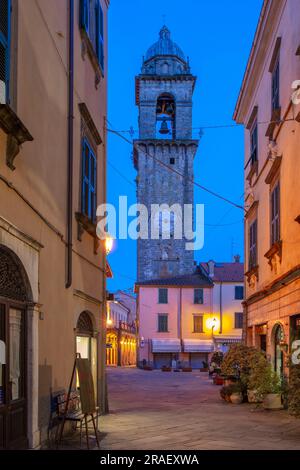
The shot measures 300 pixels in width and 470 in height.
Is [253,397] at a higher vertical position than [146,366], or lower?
higher

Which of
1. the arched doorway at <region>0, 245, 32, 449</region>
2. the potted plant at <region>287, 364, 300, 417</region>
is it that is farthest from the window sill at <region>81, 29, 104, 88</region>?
the potted plant at <region>287, 364, 300, 417</region>

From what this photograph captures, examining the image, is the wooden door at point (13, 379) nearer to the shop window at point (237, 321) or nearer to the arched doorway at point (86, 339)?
the arched doorway at point (86, 339)

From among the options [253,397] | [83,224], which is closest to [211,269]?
[253,397]

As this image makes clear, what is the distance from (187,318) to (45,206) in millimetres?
48593

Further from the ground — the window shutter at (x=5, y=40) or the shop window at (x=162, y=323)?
the window shutter at (x=5, y=40)

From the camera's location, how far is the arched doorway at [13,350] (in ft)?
26.6

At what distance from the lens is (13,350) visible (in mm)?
8617

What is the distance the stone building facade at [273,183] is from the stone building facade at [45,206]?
4.38m

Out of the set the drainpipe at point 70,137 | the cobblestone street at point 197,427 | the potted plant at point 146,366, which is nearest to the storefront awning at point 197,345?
the potted plant at point 146,366

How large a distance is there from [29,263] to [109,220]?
26.7ft

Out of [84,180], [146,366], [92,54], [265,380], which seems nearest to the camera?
[84,180]

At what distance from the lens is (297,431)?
12070 millimetres

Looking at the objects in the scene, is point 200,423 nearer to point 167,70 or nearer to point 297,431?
point 297,431

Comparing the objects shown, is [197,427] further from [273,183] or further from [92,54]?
[92,54]
